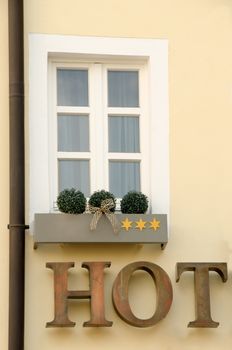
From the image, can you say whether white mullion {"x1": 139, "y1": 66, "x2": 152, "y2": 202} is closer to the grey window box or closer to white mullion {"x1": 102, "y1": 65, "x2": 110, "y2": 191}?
white mullion {"x1": 102, "y1": 65, "x2": 110, "y2": 191}

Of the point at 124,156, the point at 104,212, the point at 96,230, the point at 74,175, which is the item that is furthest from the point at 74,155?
the point at 96,230

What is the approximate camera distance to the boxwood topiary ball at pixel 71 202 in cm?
960

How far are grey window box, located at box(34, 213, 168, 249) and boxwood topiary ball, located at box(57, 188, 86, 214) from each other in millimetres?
47

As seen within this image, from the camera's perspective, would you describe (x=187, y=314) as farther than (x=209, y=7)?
No

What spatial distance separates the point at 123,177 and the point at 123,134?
0.39m

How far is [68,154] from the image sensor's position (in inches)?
399

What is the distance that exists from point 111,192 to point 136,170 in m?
0.31

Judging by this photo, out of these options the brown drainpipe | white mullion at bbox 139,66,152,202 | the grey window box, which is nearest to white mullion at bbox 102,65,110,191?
white mullion at bbox 139,66,152,202

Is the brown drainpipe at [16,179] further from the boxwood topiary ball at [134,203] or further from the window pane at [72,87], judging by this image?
the boxwood topiary ball at [134,203]

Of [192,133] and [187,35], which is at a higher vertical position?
[187,35]

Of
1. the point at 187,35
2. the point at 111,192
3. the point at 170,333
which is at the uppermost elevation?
the point at 187,35

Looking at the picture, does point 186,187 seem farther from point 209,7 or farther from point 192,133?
point 209,7

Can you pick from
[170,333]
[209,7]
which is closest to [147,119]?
[209,7]

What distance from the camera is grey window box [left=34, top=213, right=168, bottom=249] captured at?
9.55 m
